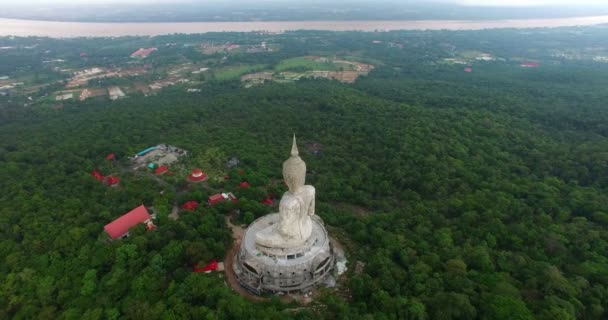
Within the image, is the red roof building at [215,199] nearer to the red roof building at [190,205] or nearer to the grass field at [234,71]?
the red roof building at [190,205]

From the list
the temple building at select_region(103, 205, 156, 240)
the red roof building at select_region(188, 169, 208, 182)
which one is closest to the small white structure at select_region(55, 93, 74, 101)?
the red roof building at select_region(188, 169, 208, 182)

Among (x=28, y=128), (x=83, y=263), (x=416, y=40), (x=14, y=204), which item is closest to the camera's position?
(x=83, y=263)

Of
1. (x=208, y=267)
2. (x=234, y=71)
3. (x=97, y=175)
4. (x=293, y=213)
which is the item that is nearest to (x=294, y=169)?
(x=293, y=213)

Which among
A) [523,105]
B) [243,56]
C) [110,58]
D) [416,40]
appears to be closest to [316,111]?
[523,105]

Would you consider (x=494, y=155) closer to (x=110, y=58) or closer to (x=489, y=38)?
(x=110, y=58)

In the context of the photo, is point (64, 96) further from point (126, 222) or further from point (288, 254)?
point (288, 254)

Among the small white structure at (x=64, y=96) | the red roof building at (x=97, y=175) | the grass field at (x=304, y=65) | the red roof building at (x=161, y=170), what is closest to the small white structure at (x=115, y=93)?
the small white structure at (x=64, y=96)
